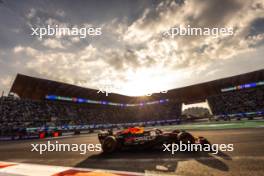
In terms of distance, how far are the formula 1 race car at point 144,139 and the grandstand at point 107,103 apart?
2335 centimetres

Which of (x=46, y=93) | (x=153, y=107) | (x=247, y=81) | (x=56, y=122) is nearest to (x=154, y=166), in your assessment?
(x=56, y=122)

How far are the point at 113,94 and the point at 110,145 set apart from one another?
1786 inches

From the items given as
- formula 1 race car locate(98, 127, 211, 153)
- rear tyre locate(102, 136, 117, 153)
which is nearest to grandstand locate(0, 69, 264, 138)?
rear tyre locate(102, 136, 117, 153)

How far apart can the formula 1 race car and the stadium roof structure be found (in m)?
31.8

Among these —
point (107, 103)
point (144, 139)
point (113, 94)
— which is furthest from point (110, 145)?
point (107, 103)

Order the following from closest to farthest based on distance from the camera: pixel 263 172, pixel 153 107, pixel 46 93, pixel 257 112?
1. pixel 263 172
2. pixel 257 112
3. pixel 46 93
4. pixel 153 107

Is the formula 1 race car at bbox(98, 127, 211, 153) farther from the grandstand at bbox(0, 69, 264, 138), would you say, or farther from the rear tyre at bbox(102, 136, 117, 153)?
the grandstand at bbox(0, 69, 264, 138)

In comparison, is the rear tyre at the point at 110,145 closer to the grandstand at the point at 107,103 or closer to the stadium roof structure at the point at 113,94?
the grandstand at the point at 107,103

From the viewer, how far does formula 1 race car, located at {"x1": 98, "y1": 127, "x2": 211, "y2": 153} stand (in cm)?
597

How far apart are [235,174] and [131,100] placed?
185 feet

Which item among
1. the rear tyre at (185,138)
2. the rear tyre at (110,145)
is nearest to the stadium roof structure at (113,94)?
the rear tyre at (110,145)

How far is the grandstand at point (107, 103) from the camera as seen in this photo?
33406mm

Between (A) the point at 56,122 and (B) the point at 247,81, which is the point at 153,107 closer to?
(B) the point at 247,81

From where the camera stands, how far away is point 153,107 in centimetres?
5831
